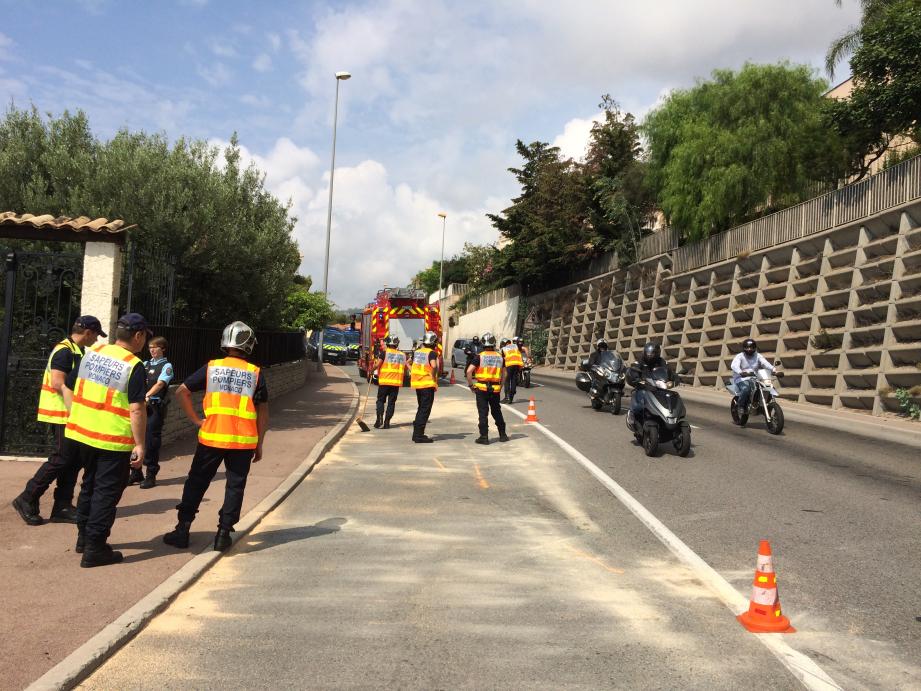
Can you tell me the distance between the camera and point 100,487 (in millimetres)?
5812

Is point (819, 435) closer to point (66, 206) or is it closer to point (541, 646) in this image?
point (541, 646)

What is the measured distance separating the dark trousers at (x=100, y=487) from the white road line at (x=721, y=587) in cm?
416

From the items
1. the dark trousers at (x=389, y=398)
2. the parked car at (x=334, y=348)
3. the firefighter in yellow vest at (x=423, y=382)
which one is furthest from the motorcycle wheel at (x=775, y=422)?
the parked car at (x=334, y=348)

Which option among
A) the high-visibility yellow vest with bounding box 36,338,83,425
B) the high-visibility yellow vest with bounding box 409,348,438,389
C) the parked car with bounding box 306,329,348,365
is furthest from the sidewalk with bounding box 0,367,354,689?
the parked car with bounding box 306,329,348,365

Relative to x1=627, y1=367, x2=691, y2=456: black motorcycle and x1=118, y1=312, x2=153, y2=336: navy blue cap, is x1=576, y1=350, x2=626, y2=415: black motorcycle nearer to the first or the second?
x1=627, y1=367, x2=691, y2=456: black motorcycle

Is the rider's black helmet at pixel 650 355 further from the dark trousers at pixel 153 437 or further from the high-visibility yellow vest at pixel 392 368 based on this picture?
the dark trousers at pixel 153 437

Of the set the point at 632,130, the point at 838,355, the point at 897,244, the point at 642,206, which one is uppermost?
the point at 632,130

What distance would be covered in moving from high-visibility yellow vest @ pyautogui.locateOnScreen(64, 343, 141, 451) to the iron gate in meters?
4.09

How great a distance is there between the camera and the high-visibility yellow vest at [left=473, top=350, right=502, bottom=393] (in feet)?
44.4

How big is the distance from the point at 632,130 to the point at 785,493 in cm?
3796

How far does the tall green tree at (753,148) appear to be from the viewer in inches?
1294

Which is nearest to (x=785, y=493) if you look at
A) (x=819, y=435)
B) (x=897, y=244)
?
(x=819, y=435)

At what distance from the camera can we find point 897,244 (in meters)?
22.6

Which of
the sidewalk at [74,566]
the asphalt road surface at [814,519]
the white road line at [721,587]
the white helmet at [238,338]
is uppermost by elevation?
the white helmet at [238,338]
